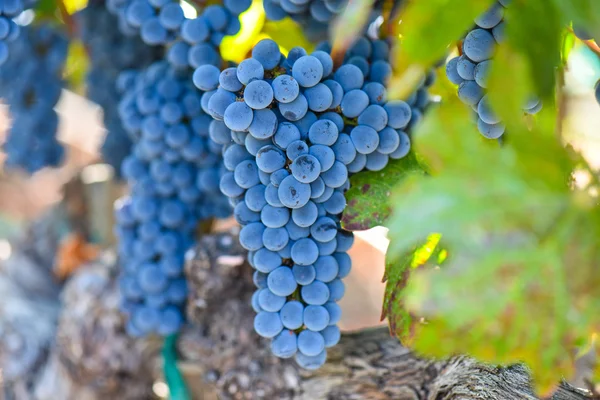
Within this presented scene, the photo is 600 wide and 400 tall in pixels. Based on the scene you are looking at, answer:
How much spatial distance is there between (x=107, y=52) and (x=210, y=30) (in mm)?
314

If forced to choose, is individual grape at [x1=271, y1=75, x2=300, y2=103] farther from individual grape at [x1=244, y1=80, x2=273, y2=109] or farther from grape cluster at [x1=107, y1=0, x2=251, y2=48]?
grape cluster at [x1=107, y1=0, x2=251, y2=48]

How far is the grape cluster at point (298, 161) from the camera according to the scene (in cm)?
45

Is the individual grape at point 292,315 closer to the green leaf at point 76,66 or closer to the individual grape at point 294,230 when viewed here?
the individual grape at point 294,230

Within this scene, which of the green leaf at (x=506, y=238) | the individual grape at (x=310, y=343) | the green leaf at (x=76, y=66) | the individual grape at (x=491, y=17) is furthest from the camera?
the green leaf at (x=76, y=66)

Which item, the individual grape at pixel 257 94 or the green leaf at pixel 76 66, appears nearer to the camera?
the individual grape at pixel 257 94

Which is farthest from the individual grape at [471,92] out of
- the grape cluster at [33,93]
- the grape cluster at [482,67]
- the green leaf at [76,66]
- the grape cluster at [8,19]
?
the green leaf at [76,66]

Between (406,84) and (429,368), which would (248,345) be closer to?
(429,368)

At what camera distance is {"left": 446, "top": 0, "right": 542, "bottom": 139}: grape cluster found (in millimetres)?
417

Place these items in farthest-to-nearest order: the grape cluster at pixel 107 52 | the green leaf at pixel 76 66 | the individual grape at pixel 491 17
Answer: the green leaf at pixel 76 66 < the grape cluster at pixel 107 52 < the individual grape at pixel 491 17

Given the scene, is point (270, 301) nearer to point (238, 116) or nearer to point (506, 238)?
point (238, 116)

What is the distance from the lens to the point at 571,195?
0.27 m

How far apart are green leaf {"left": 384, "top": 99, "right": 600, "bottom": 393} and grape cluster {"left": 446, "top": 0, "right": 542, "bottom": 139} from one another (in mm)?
146

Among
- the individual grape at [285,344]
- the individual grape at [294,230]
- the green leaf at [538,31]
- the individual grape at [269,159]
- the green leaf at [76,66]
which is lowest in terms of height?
the green leaf at [76,66]

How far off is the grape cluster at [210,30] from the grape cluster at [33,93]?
1.24 ft
